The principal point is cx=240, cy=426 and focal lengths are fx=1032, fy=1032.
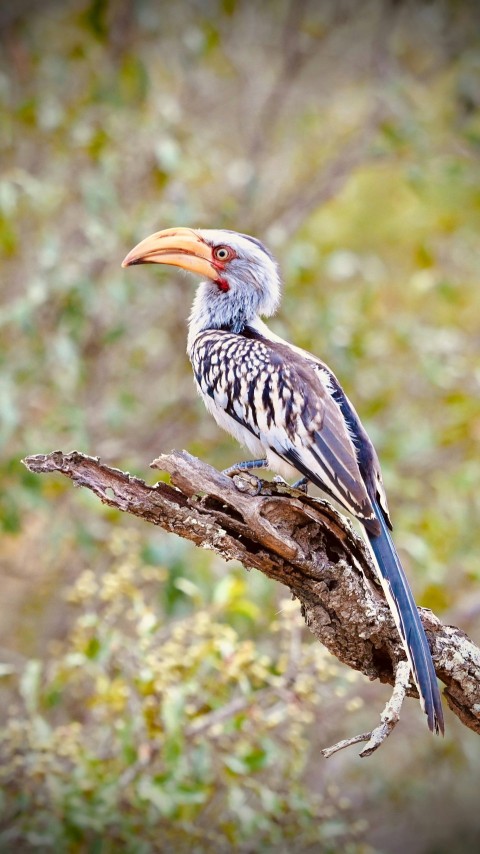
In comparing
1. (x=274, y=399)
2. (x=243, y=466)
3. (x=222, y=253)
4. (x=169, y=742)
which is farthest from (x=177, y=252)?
(x=169, y=742)

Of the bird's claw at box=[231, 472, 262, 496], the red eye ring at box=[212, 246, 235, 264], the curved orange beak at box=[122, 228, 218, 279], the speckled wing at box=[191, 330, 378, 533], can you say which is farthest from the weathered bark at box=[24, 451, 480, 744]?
the red eye ring at box=[212, 246, 235, 264]

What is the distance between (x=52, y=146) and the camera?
557 centimetres

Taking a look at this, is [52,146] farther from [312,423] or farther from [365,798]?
[365,798]

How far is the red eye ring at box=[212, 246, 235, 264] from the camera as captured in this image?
11.6 feet

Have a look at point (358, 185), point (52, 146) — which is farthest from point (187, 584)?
point (358, 185)

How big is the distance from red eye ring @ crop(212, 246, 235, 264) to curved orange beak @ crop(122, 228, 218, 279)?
0.02 metres

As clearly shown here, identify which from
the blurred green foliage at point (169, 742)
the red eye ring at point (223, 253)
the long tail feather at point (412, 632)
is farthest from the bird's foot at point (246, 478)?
the red eye ring at point (223, 253)

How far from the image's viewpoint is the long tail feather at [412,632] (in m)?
2.33

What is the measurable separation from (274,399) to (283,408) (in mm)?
44

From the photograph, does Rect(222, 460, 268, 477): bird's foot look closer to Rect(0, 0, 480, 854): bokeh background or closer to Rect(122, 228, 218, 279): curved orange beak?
Rect(0, 0, 480, 854): bokeh background

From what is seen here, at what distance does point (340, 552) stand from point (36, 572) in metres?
4.19

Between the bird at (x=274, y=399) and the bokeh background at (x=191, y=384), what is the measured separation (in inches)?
23.4

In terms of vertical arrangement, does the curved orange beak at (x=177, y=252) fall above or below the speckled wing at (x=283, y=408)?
above

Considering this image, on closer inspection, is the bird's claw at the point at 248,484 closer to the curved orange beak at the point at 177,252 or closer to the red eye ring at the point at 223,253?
the curved orange beak at the point at 177,252
